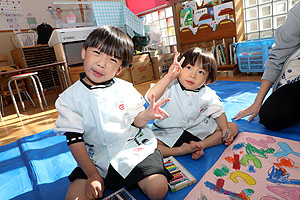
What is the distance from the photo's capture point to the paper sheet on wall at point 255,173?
1.96 ft

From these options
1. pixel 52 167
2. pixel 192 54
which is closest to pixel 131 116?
pixel 192 54

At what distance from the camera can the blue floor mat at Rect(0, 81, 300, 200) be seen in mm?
777

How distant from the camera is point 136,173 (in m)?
0.63

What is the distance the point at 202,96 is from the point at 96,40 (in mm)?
500

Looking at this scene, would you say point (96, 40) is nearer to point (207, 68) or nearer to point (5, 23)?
point (207, 68)

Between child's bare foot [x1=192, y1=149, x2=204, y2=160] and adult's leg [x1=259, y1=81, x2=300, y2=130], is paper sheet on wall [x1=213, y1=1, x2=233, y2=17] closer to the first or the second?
adult's leg [x1=259, y1=81, x2=300, y2=130]

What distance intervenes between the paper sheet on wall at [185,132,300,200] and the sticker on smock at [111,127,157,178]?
190mm

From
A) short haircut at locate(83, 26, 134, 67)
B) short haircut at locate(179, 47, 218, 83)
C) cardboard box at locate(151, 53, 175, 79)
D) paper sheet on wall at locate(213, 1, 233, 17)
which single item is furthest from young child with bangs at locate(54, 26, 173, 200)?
cardboard box at locate(151, 53, 175, 79)

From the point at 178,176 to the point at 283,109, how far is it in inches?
23.6

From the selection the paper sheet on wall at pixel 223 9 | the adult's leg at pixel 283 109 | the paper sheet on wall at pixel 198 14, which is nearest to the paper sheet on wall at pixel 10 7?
the paper sheet on wall at pixel 198 14

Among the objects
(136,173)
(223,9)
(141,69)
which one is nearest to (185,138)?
(136,173)

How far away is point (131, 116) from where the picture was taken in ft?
2.48

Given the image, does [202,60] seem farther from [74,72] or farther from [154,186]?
[74,72]

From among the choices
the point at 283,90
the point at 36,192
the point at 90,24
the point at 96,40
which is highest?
the point at 90,24
